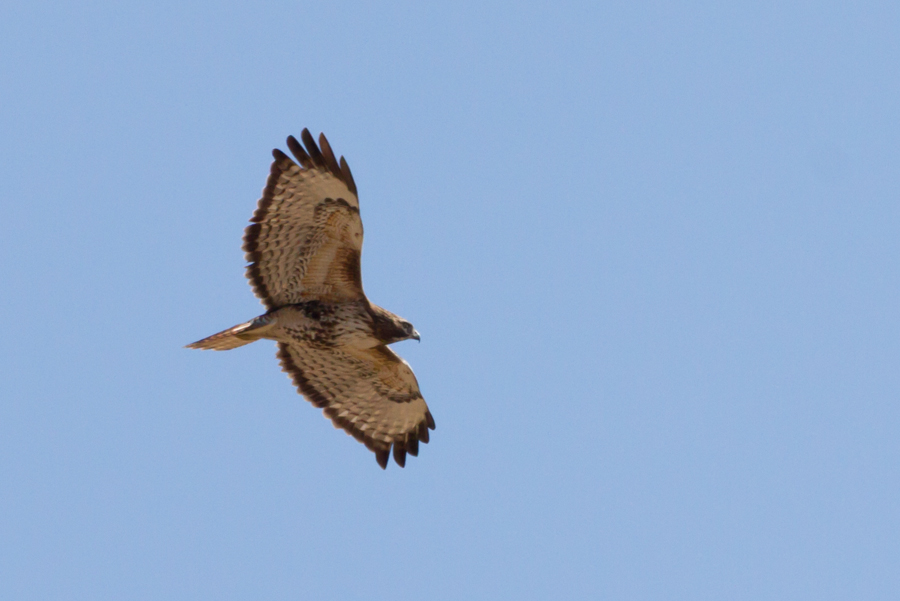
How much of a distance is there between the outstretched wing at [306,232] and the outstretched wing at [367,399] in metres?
1.19

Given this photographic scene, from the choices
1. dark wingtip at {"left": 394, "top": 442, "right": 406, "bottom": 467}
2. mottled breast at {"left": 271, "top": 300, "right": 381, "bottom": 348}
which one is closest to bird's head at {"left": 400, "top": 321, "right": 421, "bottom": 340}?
mottled breast at {"left": 271, "top": 300, "right": 381, "bottom": 348}

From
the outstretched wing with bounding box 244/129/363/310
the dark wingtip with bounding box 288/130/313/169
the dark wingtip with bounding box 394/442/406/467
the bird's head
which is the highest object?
the dark wingtip with bounding box 288/130/313/169

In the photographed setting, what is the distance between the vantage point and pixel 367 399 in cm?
1219

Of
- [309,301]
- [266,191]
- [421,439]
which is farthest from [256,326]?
[421,439]

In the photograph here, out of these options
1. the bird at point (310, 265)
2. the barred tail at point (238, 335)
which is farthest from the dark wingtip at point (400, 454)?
the barred tail at point (238, 335)

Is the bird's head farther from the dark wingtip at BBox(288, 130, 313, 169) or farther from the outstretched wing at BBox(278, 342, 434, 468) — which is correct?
the dark wingtip at BBox(288, 130, 313, 169)

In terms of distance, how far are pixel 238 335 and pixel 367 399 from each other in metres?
1.88

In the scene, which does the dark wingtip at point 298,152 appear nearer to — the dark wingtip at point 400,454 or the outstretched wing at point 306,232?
the outstretched wing at point 306,232

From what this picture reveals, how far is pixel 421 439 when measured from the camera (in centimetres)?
1223

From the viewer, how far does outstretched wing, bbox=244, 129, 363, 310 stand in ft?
34.4

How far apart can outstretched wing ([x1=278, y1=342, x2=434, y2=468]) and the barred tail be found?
1.04 m

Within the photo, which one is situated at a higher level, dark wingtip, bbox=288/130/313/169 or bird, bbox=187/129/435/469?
dark wingtip, bbox=288/130/313/169

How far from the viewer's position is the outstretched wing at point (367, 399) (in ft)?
39.3

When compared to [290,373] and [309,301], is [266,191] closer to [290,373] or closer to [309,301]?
[309,301]
